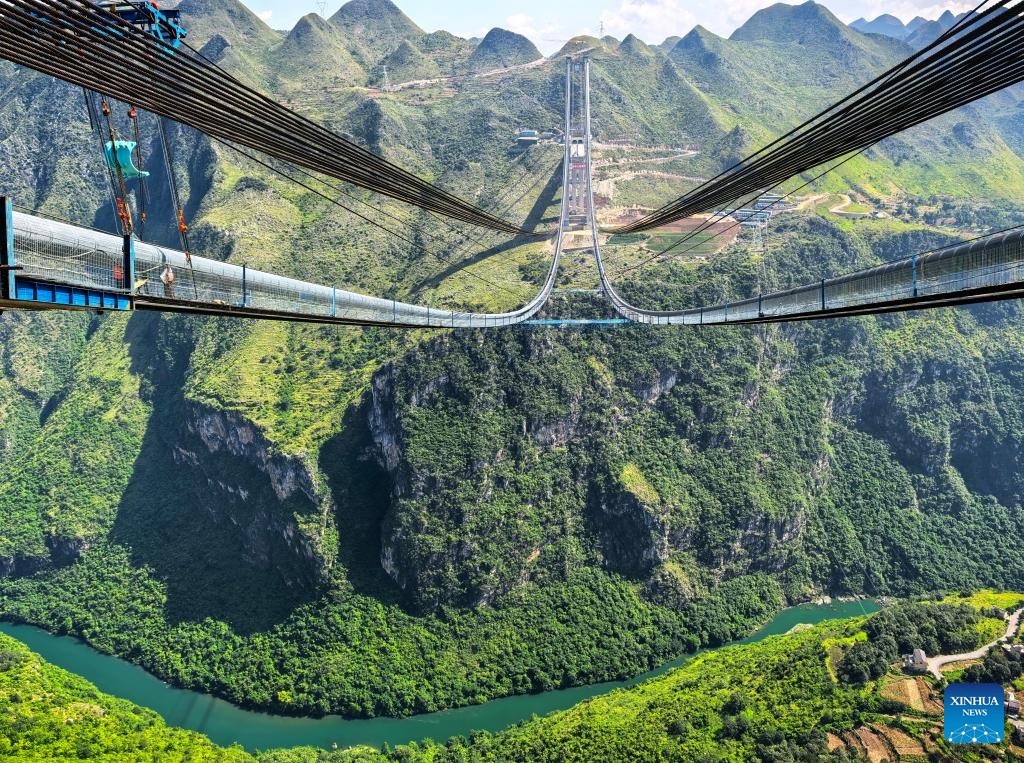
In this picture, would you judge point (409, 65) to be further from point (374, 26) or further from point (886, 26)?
point (886, 26)

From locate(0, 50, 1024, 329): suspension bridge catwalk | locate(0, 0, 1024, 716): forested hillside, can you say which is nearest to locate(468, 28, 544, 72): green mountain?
locate(0, 0, 1024, 716): forested hillside

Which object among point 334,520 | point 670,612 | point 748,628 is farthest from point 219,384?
point 748,628

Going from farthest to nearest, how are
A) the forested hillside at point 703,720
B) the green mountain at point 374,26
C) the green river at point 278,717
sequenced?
the green mountain at point 374,26, the green river at point 278,717, the forested hillside at point 703,720

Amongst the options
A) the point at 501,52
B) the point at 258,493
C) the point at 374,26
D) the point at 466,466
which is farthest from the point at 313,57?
the point at 466,466

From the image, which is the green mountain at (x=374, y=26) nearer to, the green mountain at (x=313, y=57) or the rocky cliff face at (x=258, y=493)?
the green mountain at (x=313, y=57)

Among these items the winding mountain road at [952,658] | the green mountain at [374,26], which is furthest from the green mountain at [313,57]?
the winding mountain road at [952,658]

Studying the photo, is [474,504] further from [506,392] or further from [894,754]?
[894,754]
